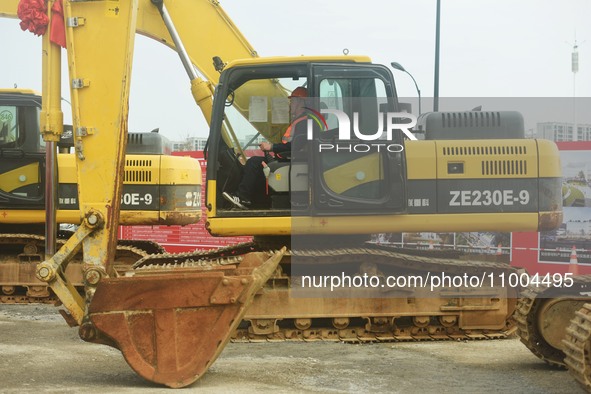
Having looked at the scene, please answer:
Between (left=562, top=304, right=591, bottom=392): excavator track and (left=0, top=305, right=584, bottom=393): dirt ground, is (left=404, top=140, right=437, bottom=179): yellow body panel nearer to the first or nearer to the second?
(left=0, top=305, right=584, bottom=393): dirt ground

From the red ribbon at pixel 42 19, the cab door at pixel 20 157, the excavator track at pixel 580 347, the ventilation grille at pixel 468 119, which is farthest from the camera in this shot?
the cab door at pixel 20 157

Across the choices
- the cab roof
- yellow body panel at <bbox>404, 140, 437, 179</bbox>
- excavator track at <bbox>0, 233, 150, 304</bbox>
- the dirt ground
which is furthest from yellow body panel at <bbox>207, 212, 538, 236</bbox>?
excavator track at <bbox>0, 233, 150, 304</bbox>

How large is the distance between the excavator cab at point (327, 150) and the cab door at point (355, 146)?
0.01m

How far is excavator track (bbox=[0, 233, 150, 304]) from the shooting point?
51.2ft

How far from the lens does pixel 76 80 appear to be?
9.72m

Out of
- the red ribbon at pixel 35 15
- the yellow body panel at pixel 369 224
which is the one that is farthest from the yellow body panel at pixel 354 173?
the red ribbon at pixel 35 15

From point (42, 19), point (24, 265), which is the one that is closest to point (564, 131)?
point (24, 265)

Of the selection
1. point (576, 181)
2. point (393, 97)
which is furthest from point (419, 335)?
point (576, 181)

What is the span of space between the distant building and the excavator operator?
372 centimetres

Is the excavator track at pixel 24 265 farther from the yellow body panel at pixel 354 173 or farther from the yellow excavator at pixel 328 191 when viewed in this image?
the yellow body panel at pixel 354 173

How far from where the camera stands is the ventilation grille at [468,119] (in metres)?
11.7

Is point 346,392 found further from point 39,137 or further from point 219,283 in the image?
point 39,137

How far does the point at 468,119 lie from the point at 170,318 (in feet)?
14.9

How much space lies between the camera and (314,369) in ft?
33.1
